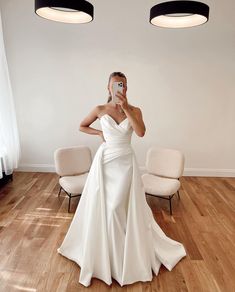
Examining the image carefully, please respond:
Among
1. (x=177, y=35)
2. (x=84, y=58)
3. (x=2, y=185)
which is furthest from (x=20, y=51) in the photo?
(x=177, y=35)

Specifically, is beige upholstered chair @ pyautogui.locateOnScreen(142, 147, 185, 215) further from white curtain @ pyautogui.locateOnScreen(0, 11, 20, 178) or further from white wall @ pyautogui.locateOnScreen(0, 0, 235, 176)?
white curtain @ pyautogui.locateOnScreen(0, 11, 20, 178)

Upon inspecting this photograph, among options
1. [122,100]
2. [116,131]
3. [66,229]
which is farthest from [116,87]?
[66,229]

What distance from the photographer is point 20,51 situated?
421 cm

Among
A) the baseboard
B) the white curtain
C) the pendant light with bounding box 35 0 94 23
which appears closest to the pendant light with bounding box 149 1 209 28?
the pendant light with bounding box 35 0 94 23

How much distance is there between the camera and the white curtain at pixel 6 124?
12.2ft

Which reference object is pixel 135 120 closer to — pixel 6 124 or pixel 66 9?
pixel 66 9

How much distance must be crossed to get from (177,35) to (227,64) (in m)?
0.96

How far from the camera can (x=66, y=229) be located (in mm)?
2818

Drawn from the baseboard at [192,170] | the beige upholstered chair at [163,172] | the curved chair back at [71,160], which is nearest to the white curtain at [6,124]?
the baseboard at [192,170]

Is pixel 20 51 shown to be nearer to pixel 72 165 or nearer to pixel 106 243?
pixel 72 165

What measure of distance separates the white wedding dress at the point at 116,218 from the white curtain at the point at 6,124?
216 cm

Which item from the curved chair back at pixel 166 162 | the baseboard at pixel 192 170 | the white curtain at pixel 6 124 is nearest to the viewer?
the curved chair back at pixel 166 162

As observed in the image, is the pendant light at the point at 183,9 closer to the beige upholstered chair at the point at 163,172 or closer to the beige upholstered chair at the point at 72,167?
the beige upholstered chair at the point at 163,172

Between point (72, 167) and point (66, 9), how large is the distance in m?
1.93
